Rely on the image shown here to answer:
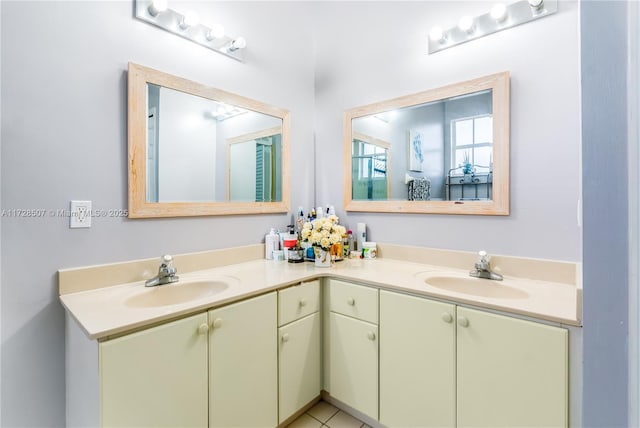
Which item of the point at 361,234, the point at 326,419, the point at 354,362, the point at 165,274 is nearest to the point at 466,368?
the point at 354,362

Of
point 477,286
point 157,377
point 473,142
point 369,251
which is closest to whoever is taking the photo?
point 157,377

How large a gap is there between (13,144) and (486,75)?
2.05 meters

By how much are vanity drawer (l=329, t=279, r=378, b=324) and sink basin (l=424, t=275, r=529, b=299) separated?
11.5 inches

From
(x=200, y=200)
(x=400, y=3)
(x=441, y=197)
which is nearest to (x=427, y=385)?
(x=441, y=197)

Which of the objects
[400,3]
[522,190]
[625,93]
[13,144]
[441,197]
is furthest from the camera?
[400,3]

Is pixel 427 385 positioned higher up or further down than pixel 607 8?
further down

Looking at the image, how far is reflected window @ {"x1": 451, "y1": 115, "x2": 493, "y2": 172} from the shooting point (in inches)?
58.9

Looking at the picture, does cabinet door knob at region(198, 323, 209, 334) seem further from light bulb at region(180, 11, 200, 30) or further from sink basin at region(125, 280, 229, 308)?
light bulb at region(180, 11, 200, 30)

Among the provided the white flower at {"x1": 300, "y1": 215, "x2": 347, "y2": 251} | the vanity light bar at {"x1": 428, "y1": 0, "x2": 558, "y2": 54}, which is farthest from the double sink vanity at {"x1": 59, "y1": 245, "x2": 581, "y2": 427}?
the vanity light bar at {"x1": 428, "y1": 0, "x2": 558, "y2": 54}

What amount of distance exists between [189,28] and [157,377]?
1.60 metres

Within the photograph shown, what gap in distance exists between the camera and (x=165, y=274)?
1354mm

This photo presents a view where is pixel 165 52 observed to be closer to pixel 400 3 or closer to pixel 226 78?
pixel 226 78

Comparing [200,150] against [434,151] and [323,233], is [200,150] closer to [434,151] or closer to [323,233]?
[323,233]

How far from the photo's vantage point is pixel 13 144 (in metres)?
1.08
